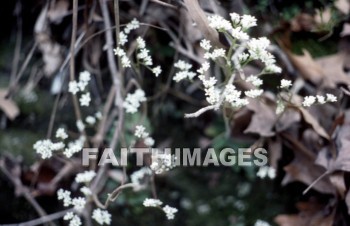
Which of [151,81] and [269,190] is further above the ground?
A: [151,81]

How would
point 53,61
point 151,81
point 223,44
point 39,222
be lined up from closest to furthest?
point 223,44, point 39,222, point 53,61, point 151,81

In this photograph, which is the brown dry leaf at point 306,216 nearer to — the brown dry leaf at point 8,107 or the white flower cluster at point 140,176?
the white flower cluster at point 140,176

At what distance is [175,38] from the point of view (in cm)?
147

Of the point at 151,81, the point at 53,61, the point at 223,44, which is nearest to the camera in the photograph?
the point at 223,44

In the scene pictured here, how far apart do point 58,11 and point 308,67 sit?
70cm

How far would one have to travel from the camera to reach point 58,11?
149cm

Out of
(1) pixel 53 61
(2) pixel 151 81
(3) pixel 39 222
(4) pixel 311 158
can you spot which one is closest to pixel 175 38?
(2) pixel 151 81

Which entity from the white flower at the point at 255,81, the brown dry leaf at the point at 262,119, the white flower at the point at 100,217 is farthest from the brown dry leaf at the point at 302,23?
the white flower at the point at 100,217

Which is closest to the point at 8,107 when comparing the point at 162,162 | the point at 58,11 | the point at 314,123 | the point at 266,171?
the point at 58,11

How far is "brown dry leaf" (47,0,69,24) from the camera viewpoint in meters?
1.48

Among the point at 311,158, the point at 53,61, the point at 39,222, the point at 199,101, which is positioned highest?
the point at 53,61

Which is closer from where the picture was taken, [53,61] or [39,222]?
[39,222]

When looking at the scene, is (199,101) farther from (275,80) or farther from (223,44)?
(223,44)

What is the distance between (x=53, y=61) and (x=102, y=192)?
40 cm
